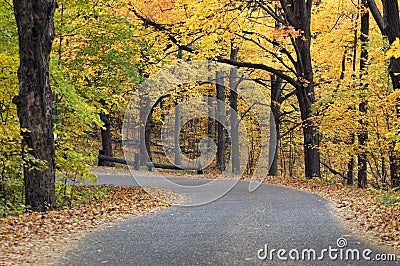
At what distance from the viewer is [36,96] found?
1077 cm

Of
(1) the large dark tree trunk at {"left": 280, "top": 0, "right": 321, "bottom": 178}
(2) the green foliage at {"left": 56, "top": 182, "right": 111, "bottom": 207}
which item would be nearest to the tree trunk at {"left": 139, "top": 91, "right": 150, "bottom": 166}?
(1) the large dark tree trunk at {"left": 280, "top": 0, "right": 321, "bottom": 178}

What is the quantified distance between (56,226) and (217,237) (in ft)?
10.6

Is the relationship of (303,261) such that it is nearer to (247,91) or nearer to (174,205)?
(174,205)

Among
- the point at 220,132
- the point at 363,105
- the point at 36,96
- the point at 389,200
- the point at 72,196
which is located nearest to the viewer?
the point at 36,96

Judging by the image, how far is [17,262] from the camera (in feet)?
22.3

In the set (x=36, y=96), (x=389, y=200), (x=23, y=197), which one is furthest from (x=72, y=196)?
(x=389, y=200)

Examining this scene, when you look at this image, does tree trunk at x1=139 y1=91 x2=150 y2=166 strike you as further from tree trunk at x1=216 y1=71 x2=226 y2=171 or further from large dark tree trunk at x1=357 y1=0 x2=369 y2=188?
large dark tree trunk at x1=357 y1=0 x2=369 y2=188

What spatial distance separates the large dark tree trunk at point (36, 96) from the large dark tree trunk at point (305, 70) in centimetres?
1063

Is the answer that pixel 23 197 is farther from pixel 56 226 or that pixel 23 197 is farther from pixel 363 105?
Answer: pixel 363 105

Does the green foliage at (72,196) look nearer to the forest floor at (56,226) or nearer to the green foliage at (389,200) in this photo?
the forest floor at (56,226)

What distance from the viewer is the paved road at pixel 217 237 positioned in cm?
672

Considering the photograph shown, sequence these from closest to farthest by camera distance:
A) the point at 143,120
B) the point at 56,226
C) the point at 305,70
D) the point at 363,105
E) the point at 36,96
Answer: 1. the point at 56,226
2. the point at 36,96
3. the point at 363,105
4. the point at 305,70
5. the point at 143,120

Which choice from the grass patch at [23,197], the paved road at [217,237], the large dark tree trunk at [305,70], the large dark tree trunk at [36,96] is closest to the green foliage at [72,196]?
the grass patch at [23,197]

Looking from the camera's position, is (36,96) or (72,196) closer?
(36,96)
